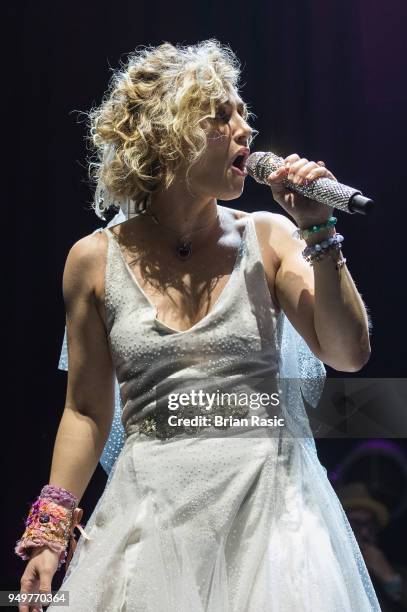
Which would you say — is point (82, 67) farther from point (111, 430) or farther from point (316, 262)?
point (316, 262)

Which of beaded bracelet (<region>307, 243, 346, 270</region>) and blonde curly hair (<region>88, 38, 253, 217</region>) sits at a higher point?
blonde curly hair (<region>88, 38, 253, 217</region>)

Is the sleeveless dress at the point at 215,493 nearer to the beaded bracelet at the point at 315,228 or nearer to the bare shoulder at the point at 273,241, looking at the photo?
the bare shoulder at the point at 273,241

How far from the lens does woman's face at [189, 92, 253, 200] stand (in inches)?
54.6

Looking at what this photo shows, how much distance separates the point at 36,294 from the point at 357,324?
3.54ft

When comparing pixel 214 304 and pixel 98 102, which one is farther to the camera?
pixel 98 102

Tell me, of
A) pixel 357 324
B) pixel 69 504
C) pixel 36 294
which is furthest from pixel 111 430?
pixel 36 294

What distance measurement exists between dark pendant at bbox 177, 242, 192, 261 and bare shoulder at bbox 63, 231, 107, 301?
0.12 m

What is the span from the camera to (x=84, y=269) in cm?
144

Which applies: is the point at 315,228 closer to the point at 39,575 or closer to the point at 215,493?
the point at 215,493

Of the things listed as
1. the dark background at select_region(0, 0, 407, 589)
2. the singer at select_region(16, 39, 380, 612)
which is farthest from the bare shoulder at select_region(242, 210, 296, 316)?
the dark background at select_region(0, 0, 407, 589)

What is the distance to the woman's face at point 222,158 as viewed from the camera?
4.55 ft

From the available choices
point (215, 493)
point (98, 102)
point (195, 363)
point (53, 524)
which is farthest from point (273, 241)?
point (98, 102)

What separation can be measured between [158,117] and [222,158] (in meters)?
0.15

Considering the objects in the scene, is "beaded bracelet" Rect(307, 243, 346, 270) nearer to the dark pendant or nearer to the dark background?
the dark pendant
